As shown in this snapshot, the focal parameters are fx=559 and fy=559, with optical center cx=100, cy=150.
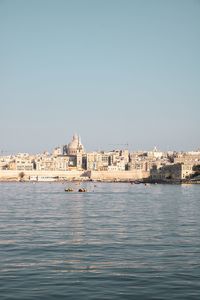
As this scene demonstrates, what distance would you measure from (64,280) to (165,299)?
1.60 metres

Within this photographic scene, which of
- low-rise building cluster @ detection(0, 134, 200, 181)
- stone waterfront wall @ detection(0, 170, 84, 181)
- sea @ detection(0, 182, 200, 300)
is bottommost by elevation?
sea @ detection(0, 182, 200, 300)

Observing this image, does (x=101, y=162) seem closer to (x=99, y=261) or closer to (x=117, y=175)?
(x=117, y=175)

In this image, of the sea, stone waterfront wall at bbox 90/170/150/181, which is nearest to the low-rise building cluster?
stone waterfront wall at bbox 90/170/150/181

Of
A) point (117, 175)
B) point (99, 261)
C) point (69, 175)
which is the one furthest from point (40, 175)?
point (99, 261)

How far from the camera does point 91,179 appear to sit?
328ft

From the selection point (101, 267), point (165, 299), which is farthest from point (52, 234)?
point (165, 299)

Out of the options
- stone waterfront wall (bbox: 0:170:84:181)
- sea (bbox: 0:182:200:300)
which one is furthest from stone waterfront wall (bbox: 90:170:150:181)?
sea (bbox: 0:182:200:300)

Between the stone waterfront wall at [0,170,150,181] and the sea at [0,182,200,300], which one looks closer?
the sea at [0,182,200,300]

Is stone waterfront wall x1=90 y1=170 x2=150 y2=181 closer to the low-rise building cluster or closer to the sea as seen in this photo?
the low-rise building cluster

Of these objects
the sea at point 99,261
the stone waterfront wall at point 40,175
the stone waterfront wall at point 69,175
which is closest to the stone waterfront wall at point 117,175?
the stone waterfront wall at point 69,175

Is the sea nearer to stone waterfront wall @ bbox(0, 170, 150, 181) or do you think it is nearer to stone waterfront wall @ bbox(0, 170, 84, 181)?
stone waterfront wall @ bbox(0, 170, 150, 181)

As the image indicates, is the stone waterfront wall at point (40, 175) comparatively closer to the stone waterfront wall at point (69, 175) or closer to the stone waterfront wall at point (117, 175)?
the stone waterfront wall at point (69, 175)

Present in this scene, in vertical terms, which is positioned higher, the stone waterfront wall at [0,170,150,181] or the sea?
the stone waterfront wall at [0,170,150,181]

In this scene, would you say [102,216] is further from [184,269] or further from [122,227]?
[184,269]
